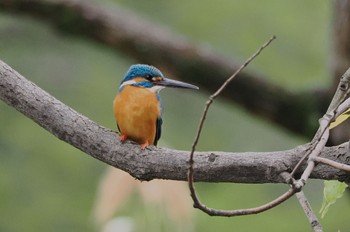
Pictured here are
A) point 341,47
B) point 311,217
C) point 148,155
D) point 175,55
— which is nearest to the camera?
point 311,217

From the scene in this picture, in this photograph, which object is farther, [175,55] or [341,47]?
[175,55]

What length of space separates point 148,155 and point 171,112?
238 inches

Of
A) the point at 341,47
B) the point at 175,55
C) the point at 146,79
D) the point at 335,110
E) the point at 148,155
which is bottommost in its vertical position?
the point at 175,55

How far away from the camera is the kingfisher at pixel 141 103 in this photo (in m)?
3.77

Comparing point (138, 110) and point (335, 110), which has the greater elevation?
point (335, 110)

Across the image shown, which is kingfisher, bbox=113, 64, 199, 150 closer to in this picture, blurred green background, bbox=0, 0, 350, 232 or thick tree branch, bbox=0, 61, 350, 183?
thick tree branch, bbox=0, 61, 350, 183

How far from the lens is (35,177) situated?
27.0 feet

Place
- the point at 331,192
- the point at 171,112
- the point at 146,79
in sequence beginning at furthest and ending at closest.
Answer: the point at 171,112 → the point at 146,79 → the point at 331,192

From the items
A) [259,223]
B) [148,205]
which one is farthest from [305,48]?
[148,205]

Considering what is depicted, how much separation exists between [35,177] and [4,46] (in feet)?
4.33

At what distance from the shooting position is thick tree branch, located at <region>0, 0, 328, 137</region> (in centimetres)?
619

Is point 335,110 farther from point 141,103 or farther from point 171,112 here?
point 171,112

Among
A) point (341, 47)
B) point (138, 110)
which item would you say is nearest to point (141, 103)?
point (138, 110)

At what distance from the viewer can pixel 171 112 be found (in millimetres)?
9094
